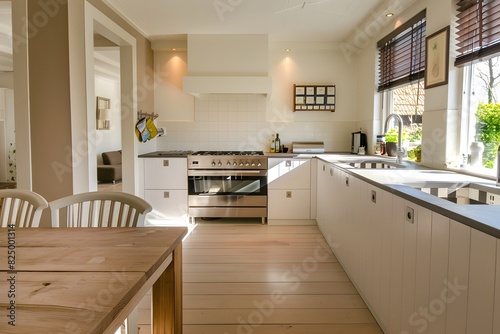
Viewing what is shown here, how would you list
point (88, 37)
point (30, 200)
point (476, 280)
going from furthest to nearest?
1. point (88, 37)
2. point (30, 200)
3. point (476, 280)

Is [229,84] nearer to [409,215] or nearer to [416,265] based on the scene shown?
[409,215]

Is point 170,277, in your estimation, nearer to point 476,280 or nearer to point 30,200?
point 30,200

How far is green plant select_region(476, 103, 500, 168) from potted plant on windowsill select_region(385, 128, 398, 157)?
1.24 m

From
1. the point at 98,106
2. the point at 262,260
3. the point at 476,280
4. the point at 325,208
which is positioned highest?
the point at 98,106

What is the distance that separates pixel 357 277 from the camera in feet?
8.14

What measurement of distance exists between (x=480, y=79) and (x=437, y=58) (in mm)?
399

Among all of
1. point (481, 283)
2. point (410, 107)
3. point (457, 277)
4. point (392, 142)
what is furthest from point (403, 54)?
point (481, 283)

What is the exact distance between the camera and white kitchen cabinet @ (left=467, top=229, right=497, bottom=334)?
3.21ft

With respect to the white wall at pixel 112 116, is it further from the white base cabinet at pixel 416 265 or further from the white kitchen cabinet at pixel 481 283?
the white kitchen cabinet at pixel 481 283

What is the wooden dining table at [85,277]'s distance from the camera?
75 cm

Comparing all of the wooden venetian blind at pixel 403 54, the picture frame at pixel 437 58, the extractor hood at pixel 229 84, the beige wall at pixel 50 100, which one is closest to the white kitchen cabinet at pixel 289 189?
the extractor hood at pixel 229 84

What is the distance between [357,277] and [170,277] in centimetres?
160

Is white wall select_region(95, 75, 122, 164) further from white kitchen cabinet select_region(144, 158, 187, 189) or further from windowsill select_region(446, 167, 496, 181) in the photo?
windowsill select_region(446, 167, 496, 181)

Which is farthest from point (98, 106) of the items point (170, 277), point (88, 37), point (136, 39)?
point (170, 277)
